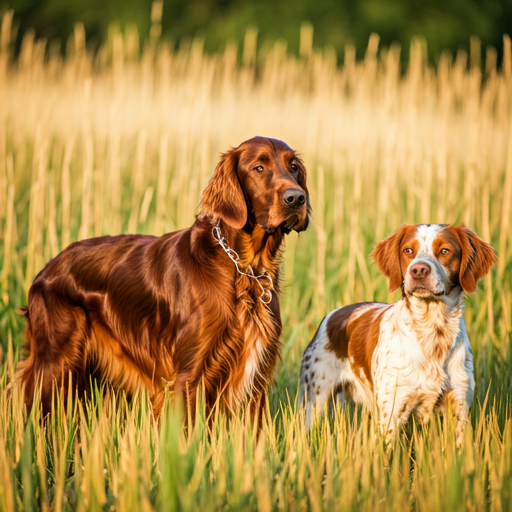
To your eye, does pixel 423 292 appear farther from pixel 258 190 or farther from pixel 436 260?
pixel 258 190

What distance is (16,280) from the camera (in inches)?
187

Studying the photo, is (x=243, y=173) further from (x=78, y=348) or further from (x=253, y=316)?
(x=78, y=348)

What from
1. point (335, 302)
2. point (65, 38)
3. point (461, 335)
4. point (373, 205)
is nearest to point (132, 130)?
point (373, 205)

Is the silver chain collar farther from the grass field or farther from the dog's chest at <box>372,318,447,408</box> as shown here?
the dog's chest at <box>372,318,447,408</box>

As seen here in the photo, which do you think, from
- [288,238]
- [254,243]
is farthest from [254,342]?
[288,238]

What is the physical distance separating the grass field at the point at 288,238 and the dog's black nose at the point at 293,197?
953 mm

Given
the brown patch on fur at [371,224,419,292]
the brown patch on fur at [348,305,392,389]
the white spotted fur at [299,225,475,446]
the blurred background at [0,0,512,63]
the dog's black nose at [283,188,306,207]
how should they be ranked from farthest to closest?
the blurred background at [0,0,512,63] < the brown patch on fur at [348,305,392,389] < the brown patch on fur at [371,224,419,292] < the white spotted fur at [299,225,475,446] < the dog's black nose at [283,188,306,207]

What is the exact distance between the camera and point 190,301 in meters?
3.02

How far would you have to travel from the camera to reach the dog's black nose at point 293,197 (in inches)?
116

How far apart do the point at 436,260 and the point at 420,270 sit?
0.15 m

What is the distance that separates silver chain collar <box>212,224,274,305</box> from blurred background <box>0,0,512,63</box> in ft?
42.0

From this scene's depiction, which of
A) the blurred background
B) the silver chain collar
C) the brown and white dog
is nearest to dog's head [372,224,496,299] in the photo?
the brown and white dog

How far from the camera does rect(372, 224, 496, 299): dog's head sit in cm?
300

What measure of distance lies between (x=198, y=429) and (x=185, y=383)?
1.35ft
